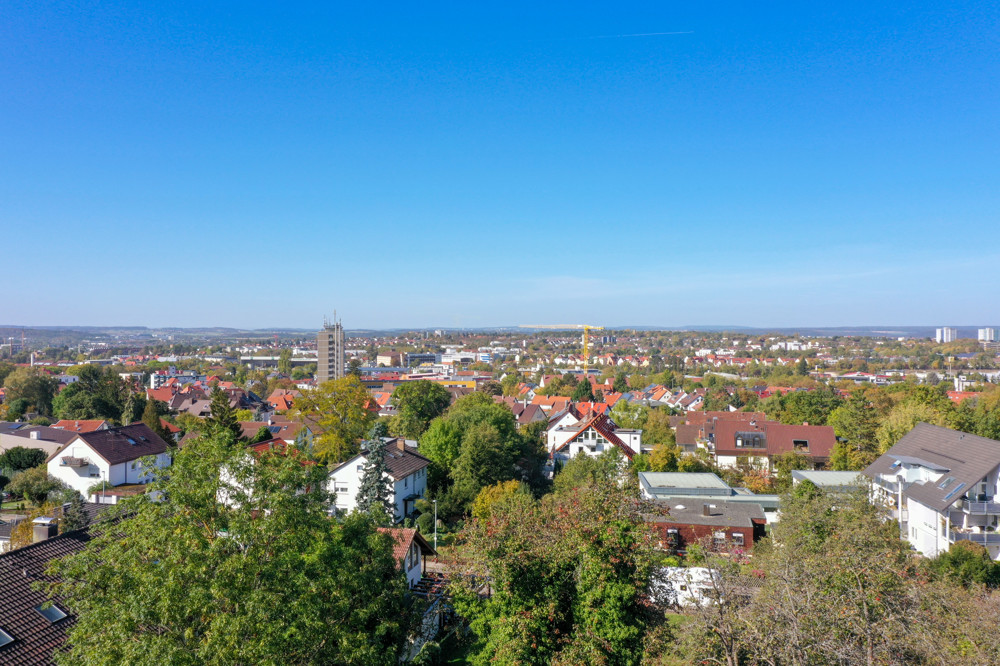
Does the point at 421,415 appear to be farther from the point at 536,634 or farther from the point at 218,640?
the point at 218,640

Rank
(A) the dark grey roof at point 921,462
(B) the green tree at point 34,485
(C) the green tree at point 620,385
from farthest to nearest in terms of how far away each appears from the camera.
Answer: (C) the green tree at point 620,385
(B) the green tree at point 34,485
(A) the dark grey roof at point 921,462

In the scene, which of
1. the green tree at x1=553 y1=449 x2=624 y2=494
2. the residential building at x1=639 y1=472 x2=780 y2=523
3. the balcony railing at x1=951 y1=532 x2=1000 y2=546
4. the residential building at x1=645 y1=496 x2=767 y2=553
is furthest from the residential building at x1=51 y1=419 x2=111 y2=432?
the balcony railing at x1=951 y1=532 x2=1000 y2=546

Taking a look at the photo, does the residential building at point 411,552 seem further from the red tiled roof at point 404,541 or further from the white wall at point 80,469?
the white wall at point 80,469

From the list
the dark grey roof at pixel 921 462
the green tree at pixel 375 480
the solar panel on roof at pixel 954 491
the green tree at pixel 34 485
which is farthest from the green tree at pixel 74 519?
the dark grey roof at pixel 921 462

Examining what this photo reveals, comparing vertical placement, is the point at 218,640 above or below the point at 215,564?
below

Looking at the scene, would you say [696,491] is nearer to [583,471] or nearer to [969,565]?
[583,471]

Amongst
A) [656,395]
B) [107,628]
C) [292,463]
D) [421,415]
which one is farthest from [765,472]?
[656,395]

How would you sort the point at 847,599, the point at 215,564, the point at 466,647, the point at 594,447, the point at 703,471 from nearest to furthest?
the point at 215,564
the point at 847,599
the point at 466,647
the point at 703,471
the point at 594,447
